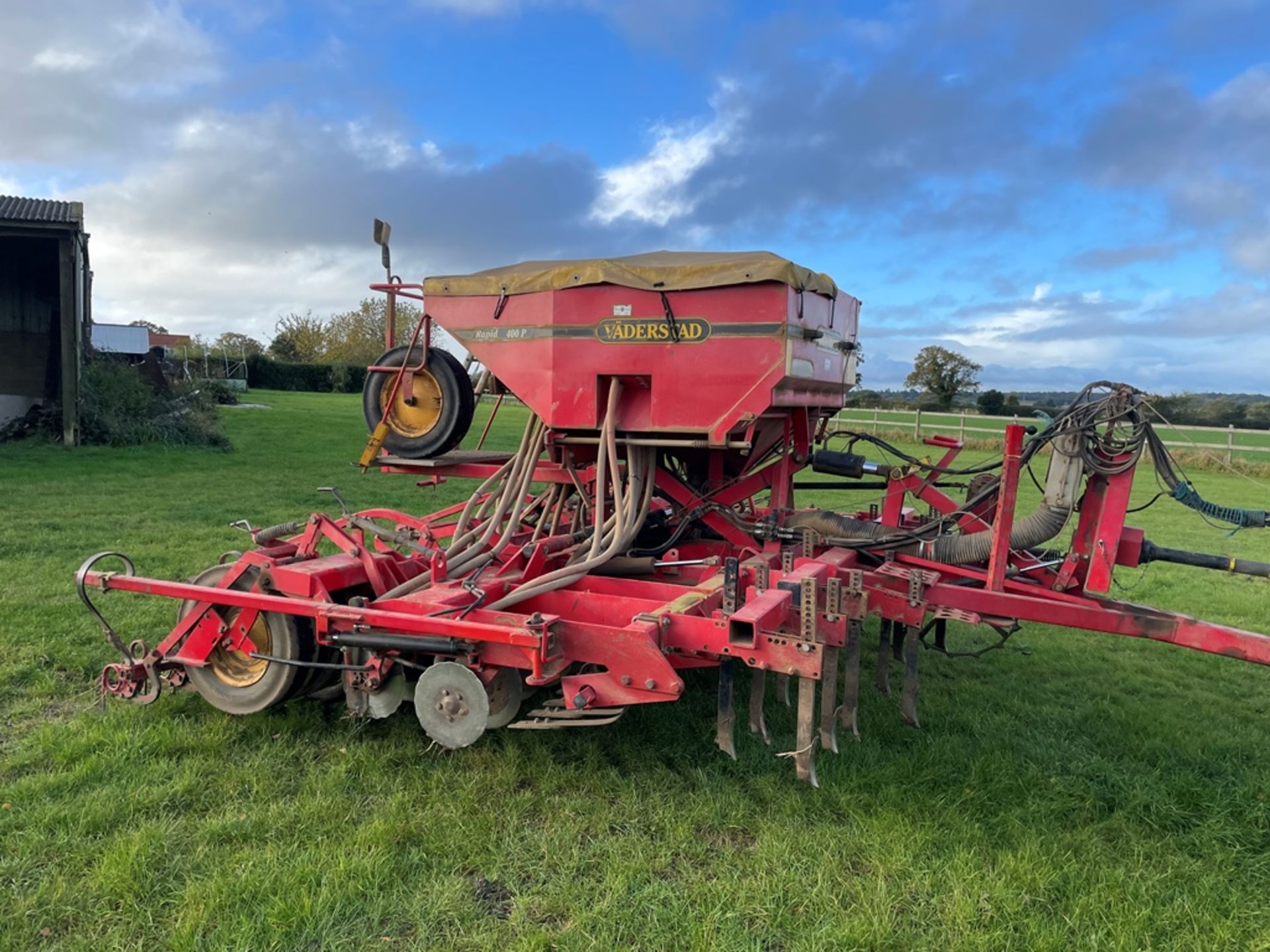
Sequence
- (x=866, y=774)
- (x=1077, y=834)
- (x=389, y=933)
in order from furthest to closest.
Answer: (x=866, y=774)
(x=1077, y=834)
(x=389, y=933)

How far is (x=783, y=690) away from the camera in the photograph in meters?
4.36

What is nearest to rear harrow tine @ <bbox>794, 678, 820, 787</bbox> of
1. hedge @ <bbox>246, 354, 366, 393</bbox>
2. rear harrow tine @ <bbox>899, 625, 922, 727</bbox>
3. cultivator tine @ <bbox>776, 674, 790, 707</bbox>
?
cultivator tine @ <bbox>776, 674, 790, 707</bbox>

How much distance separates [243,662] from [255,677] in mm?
121

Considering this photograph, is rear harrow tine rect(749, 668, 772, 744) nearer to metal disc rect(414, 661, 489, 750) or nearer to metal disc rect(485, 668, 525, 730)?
metal disc rect(485, 668, 525, 730)

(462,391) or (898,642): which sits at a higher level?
(462,391)

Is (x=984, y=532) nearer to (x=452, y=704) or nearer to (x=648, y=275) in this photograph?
(x=648, y=275)

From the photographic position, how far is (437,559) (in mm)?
4113

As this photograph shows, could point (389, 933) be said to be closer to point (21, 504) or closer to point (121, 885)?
point (121, 885)

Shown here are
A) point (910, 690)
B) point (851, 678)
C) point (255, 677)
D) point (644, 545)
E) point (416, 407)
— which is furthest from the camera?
point (644, 545)

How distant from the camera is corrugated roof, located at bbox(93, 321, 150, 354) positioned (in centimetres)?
3494

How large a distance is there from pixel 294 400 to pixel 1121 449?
3553 cm

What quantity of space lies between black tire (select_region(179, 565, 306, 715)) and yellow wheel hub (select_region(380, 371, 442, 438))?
1.31m

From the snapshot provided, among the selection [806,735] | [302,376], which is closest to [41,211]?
[806,735]

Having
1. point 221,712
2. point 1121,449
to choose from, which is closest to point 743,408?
point 1121,449
